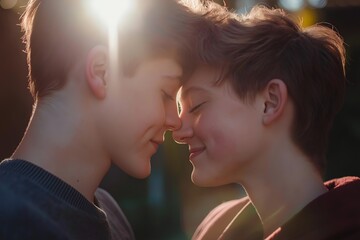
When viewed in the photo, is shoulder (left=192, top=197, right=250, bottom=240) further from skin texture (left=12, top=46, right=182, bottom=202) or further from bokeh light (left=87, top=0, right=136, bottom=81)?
bokeh light (left=87, top=0, right=136, bottom=81)

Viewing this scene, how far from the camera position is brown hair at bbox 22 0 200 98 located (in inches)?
86.8

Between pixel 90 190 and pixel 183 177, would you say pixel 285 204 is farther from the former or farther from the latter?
pixel 183 177

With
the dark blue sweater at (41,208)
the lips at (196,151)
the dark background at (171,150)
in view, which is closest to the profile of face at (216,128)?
the lips at (196,151)

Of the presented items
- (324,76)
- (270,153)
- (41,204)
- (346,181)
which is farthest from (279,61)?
(41,204)

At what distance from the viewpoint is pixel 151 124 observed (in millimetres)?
2287

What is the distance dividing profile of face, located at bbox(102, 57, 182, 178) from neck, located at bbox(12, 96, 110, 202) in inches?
2.7

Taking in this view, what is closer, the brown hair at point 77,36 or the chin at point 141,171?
the brown hair at point 77,36

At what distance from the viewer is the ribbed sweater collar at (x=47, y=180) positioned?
2070 millimetres

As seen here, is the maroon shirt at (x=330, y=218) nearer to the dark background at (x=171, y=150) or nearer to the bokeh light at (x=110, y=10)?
the bokeh light at (x=110, y=10)

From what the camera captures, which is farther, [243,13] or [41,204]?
[243,13]

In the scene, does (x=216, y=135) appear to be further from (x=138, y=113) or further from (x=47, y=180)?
(x=47, y=180)

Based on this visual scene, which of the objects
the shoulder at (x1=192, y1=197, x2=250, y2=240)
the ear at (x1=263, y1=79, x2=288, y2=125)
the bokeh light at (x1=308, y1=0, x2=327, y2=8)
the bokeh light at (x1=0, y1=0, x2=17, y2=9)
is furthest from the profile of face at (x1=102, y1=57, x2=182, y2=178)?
the bokeh light at (x1=308, y1=0, x2=327, y2=8)

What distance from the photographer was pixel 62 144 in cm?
216

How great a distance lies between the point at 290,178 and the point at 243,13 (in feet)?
2.40
